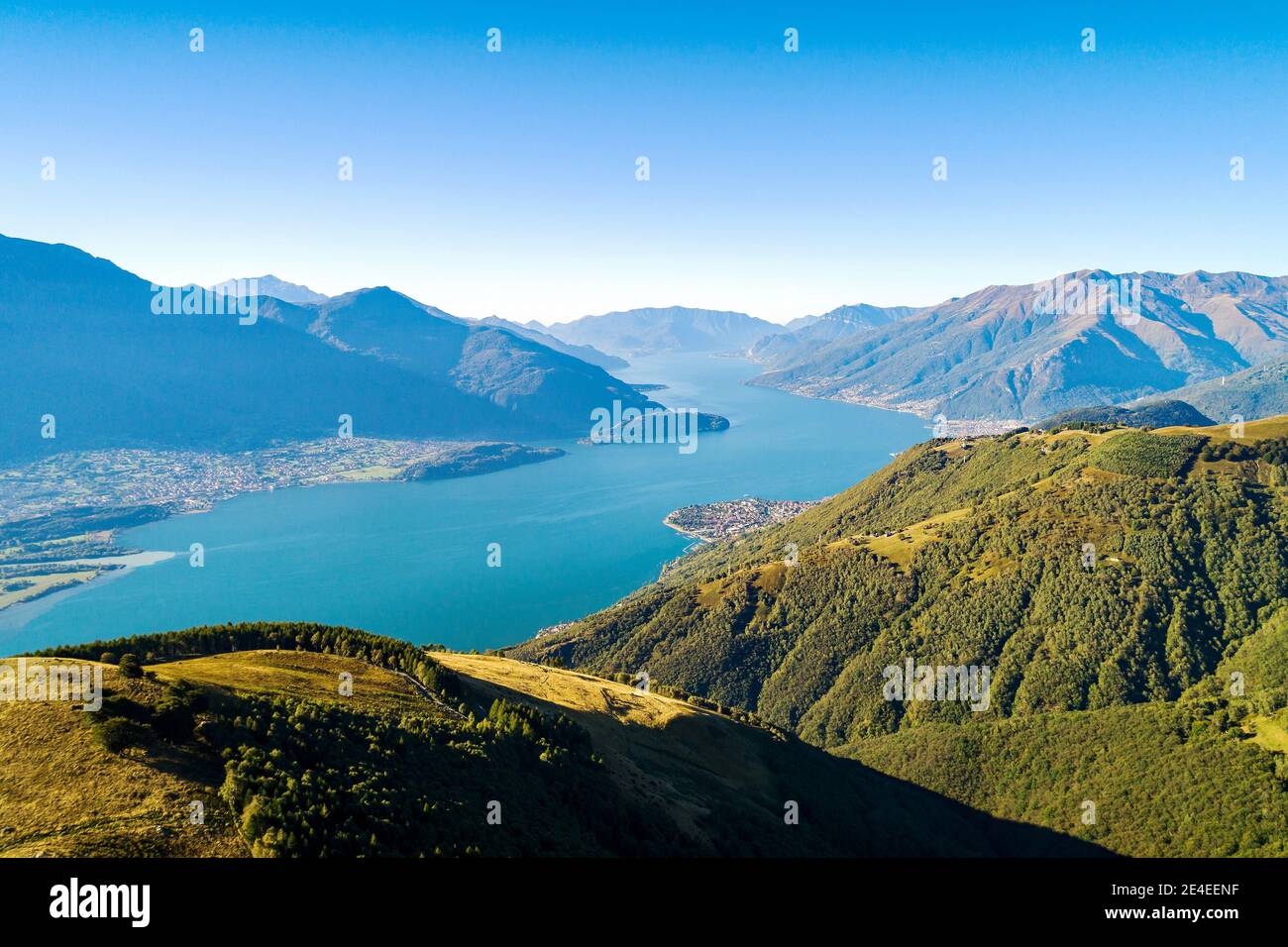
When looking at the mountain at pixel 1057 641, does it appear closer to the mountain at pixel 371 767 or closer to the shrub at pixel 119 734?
the mountain at pixel 371 767

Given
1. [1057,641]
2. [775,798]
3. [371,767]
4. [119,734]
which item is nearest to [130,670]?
[119,734]

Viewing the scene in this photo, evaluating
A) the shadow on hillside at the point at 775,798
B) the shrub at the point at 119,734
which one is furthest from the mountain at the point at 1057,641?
the shrub at the point at 119,734

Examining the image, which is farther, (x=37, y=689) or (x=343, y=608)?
(x=343, y=608)

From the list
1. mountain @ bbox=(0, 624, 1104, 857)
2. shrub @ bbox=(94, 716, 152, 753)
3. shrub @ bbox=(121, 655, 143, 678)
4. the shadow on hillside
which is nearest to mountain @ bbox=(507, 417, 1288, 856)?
the shadow on hillside
